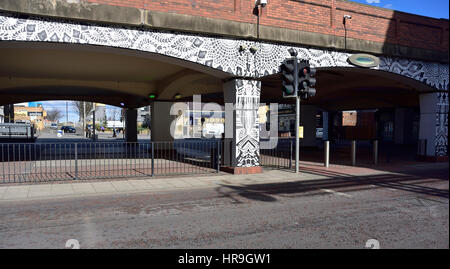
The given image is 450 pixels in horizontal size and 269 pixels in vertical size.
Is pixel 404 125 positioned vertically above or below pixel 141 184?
above

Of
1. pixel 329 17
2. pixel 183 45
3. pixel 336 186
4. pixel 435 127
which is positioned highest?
pixel 329 17

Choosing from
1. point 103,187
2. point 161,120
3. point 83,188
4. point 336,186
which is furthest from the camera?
point 161,120

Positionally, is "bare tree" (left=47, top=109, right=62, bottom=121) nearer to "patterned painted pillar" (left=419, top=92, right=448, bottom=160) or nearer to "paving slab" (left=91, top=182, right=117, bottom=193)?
"paving slab" (left=91, top=182, right=117, bottom=193)

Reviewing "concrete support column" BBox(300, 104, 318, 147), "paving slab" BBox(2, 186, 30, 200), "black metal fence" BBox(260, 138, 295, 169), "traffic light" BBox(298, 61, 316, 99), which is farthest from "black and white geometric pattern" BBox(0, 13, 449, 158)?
"concrete support column" BBox(300, 104, 318, 147)

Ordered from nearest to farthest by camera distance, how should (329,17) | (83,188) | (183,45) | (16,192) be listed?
(16,192)
(83,188)
(183,45)
(329,17)

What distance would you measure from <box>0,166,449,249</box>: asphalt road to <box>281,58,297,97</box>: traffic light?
11.9 feet

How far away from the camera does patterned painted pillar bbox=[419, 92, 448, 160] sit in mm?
15227

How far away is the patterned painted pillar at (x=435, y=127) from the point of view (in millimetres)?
15227

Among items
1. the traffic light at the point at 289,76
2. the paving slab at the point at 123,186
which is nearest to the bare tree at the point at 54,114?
the paving slab at the point at 123,186

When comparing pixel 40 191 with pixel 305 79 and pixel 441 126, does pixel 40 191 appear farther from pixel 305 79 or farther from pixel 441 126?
pixel 441 126

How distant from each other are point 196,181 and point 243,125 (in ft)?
8.83

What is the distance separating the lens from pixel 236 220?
5738 millimetres

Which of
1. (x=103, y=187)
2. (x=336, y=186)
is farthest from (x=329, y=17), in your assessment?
(x=103, y=187)

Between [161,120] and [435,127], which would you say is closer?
[435,127]
